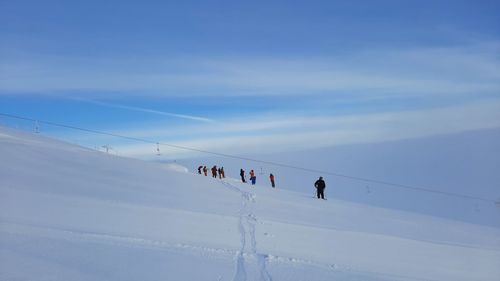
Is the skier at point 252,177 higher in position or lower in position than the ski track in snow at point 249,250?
higher

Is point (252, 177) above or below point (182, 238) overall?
above

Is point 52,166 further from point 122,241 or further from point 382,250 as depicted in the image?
point 382,250

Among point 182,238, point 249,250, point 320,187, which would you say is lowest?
point 249,250

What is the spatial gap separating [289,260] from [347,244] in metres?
3.75

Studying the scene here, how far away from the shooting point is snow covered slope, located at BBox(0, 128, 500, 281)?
745 centimetres

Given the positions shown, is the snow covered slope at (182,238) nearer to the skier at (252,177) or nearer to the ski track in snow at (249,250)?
the ski track in snow at (249,250)

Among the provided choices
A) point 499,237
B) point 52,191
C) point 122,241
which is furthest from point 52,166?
point 499,237

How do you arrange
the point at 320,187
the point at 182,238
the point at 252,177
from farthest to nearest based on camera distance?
the point at 252,177 → the point at 320,187 → the point at 182,238

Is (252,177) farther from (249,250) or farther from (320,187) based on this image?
(249,250)

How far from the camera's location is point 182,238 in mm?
9977

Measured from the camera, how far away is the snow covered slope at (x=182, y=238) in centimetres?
745

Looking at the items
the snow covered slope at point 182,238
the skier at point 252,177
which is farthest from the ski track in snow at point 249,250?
the skier at point 252,177

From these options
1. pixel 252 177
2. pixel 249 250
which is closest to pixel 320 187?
pixel 252 177

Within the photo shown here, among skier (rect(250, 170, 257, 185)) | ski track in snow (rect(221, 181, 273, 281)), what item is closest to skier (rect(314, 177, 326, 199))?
skier (rect(250, 170, 257, 185))
